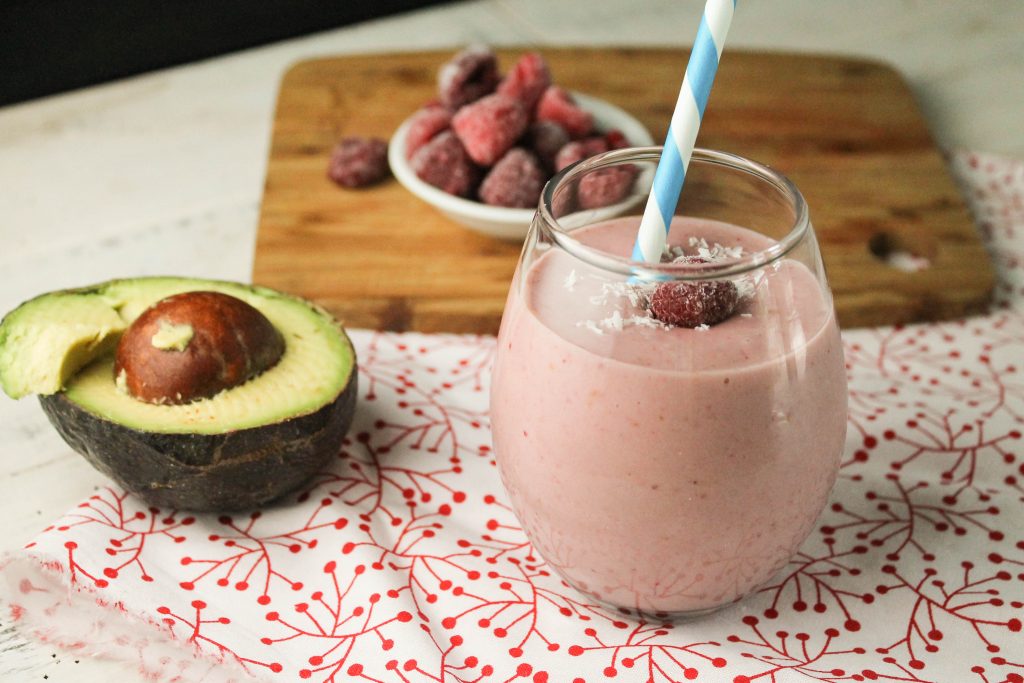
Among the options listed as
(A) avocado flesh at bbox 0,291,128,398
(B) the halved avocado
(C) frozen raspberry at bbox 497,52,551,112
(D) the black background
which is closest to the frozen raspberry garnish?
(C) frozen raspberry at bbox 497,52,551,112

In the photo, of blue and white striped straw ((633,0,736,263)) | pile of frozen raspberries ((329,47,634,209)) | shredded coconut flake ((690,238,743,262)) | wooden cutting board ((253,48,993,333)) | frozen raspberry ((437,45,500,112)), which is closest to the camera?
blue and white striped straw ((633,0,736,263))

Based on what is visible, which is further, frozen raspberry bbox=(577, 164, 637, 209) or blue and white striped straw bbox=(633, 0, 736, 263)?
frozen raspberry bbox=(577, 164, 637, 209)

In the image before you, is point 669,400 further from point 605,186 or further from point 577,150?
point 577,150

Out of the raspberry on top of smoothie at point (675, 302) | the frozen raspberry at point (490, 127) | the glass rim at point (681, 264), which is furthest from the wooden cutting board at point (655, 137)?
the raspberry on top of smoothie at point (675, 302)

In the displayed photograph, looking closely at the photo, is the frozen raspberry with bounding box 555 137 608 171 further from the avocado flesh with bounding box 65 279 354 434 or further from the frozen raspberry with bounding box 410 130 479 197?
the avocado flesh with bounding box 65 279 354 434

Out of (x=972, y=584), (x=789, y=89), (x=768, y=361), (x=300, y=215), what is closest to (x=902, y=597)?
(x=972, y=584)

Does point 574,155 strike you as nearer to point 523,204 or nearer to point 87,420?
point 523,204

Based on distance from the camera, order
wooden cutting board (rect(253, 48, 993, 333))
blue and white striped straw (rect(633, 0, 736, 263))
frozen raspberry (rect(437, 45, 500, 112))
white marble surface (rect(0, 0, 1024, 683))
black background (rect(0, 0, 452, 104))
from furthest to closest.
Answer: black background (rect(0, 0, 452, 104)) → frozen raspberry (rect(437, 45, 500, 112)) → wooden cutting board (rect(253, 48, 993, 333)) → white marble surface (rect(0, 0, 1024, 683)) → blue and white striped straw (rect(633, 0, 736, 263))
